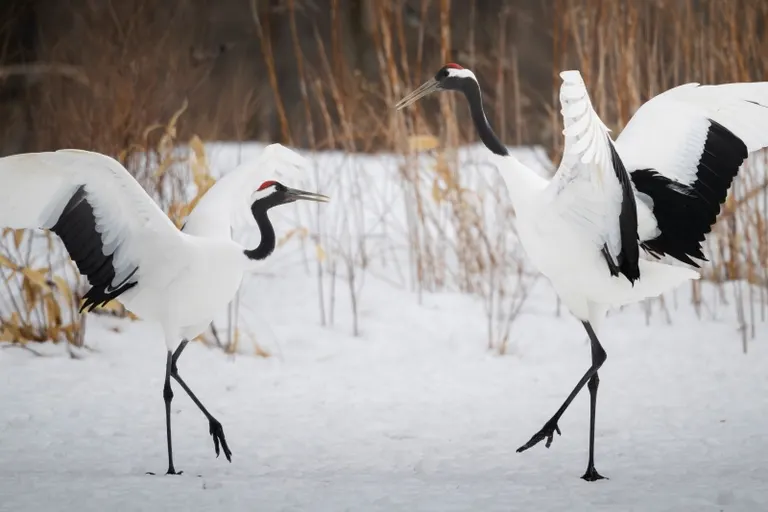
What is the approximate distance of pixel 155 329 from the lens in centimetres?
491

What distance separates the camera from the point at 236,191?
150 inches

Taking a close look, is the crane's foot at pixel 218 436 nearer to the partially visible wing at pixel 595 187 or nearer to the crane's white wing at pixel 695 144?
the partially visible wing at pixel 595 187

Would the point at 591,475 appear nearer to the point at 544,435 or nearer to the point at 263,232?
the point at 544,435

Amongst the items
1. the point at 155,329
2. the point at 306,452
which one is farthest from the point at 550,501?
the point at 155,329

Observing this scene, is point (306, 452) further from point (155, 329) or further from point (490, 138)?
point (155, 329)

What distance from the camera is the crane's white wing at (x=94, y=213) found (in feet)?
10.3

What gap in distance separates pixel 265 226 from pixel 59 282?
1.17 meters

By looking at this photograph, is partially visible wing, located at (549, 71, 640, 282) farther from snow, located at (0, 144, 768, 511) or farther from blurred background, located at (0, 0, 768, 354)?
blurred background, located at (0, 0, 768, 354)

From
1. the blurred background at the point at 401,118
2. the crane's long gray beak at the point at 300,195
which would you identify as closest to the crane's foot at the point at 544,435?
the crane's long gray beak at the point at 300,195

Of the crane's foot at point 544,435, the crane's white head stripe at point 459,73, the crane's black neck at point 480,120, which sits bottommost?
the crane's foot at point 544,435

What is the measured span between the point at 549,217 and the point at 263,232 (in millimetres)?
932

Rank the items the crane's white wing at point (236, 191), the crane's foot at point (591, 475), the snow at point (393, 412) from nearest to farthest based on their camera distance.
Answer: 1. the snow at point (393, 412)
2. the crane's foot at point (591, 475)
3. the crane's white wing at point (236, 191)

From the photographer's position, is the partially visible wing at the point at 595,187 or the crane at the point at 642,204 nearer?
the partially visible wing at the point at 595,187

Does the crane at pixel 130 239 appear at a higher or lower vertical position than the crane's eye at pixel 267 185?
lower
